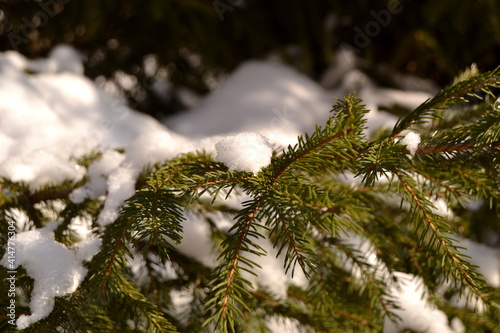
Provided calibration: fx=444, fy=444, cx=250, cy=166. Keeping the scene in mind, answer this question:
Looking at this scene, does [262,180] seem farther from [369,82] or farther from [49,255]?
[369,82]

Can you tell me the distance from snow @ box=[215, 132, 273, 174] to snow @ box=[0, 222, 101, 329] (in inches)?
14.3

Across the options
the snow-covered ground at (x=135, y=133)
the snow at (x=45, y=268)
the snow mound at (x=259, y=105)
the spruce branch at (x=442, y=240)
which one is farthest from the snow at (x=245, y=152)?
the snow mound at (x=259, y=105)

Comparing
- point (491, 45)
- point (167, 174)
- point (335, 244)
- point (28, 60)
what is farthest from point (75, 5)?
point (491, 45)

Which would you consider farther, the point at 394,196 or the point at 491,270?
the point at 491,270

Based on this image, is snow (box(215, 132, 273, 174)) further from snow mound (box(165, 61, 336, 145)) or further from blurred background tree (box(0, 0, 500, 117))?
blurred background tree (box(0, 0, 500, 117))

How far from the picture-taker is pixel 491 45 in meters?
2.03

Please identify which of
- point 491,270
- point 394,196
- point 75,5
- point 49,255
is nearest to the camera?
point 49,255

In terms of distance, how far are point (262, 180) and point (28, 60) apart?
160 centimetres

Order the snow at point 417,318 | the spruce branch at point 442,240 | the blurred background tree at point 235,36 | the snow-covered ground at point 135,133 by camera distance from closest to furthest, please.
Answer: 1. the spruce branch at point 442,240
2. the snow-covered ground at point 135,133
3. the snow at point 417,318
4. the blurred background tree at point 235,36

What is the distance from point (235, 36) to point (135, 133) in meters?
0.80

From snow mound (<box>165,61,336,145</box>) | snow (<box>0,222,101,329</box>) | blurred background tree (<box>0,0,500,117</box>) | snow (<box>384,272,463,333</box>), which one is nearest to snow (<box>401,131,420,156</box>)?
snow (<box>384,272,463,333</box>)

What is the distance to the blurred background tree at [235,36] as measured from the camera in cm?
193

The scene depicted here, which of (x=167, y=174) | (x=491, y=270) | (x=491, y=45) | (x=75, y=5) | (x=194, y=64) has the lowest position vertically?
(x=167, y=174)

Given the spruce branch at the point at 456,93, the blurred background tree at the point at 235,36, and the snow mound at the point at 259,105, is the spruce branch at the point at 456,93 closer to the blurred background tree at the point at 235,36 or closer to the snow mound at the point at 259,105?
the snow mound at the point at 259,105
